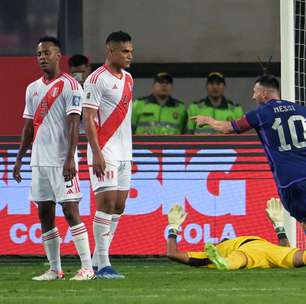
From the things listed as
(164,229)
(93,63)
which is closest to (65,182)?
(164,229)

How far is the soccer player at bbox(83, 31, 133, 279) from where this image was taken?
12.1 m

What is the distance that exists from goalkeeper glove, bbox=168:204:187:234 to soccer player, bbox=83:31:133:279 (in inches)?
32.5

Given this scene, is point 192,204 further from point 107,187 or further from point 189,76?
point 189,76

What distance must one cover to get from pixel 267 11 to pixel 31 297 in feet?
36.0

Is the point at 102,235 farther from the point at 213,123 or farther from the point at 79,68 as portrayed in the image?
the point at 79,68

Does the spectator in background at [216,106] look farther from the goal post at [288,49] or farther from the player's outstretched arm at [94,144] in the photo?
the player's outstretched arm at [94,144]

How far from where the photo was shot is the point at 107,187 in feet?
39.6

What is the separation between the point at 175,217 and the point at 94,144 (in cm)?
159

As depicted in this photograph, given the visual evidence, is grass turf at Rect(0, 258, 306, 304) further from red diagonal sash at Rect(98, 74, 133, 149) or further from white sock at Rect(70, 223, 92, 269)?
red diagonal sash at Rect(98, 74, 133, 149)

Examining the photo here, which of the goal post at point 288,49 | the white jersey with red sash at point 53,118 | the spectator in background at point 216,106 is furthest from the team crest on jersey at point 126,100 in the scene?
the spectator in background at point 216,106

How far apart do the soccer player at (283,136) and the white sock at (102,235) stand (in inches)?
53.3

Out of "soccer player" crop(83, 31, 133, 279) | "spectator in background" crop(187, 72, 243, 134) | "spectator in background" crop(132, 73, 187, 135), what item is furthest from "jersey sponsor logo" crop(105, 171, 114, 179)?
"spectator in background" crop(187, 72, 243, 134)

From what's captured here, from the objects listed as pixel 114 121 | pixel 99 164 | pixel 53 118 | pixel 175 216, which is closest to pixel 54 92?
pixel 53 118

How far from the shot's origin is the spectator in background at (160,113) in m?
16.2
